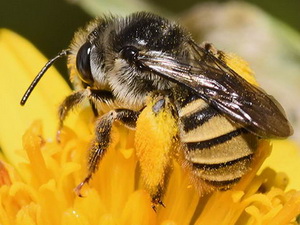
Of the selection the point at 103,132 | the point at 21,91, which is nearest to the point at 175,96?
the point at 103,132

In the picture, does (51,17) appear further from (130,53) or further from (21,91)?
(130,53)

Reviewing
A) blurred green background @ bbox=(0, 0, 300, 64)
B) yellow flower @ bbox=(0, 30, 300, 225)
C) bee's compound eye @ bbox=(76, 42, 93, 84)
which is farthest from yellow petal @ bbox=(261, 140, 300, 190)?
blurred green background @ bbox=(0, 0, 300, 64)

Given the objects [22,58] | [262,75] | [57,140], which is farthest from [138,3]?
[57,140]

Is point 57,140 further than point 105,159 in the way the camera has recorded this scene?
Yes

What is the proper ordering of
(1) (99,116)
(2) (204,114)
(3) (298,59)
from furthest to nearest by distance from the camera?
(3) (298,59) → (1) (99,116) → (2) (204,114)

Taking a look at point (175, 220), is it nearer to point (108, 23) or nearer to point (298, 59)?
point (108, 23)

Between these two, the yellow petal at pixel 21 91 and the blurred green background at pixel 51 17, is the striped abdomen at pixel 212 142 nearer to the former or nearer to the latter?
the yellow petal at pixel 21 91
